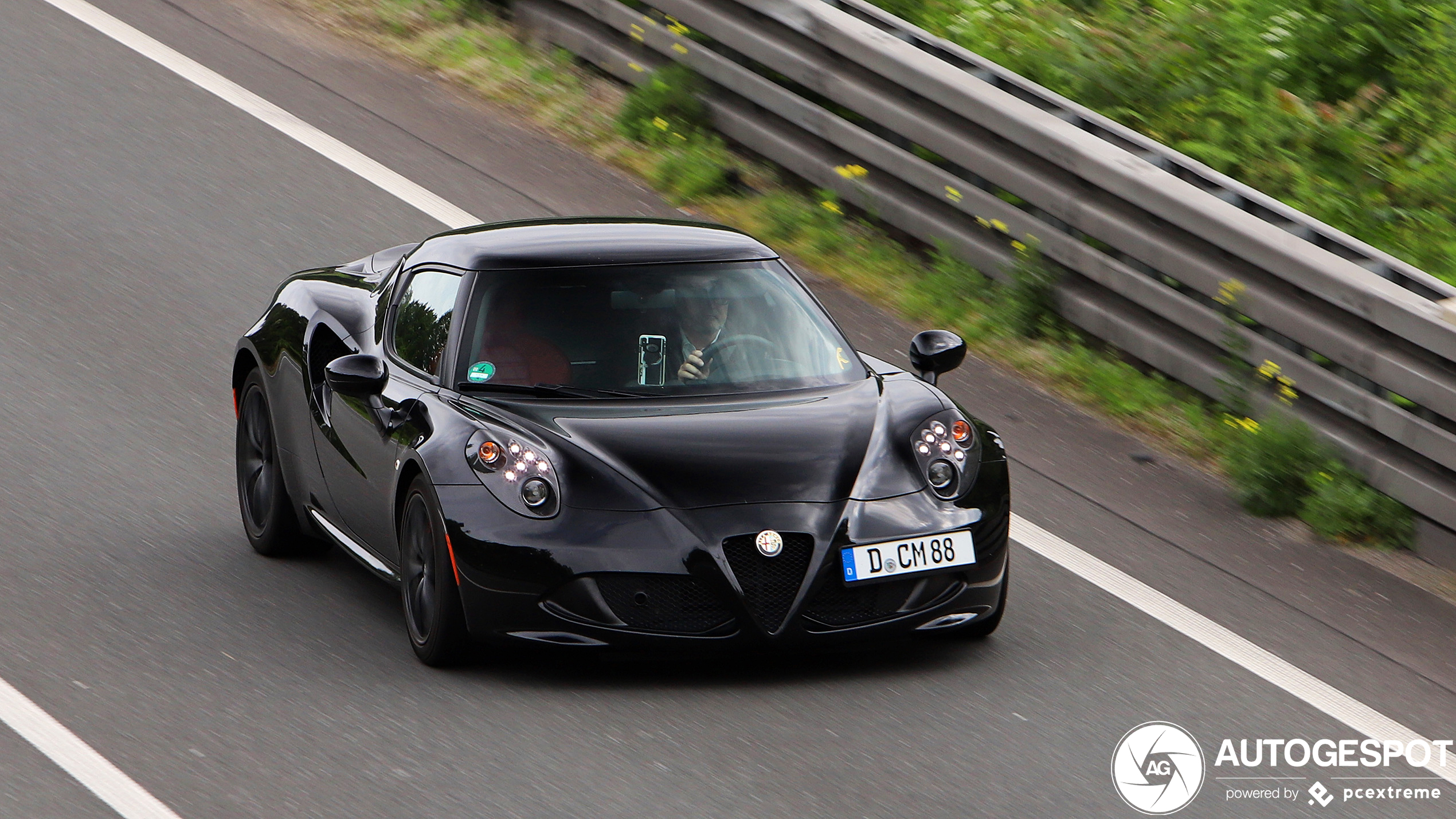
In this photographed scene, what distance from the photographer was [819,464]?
6660 millimetres

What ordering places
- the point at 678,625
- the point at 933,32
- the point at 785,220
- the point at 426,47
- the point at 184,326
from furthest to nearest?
the point at 426,47 < the point at 933,32 < the point at 785,220 < the point at 184,326 < the point at 678,625

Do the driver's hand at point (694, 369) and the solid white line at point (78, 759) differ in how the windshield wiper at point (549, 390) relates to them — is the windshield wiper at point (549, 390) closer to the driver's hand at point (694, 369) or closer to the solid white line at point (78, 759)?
the driver's hand at point (694, 369)

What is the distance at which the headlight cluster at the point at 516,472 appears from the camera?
6547 mm

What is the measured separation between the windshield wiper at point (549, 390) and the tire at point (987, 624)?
1.31 m

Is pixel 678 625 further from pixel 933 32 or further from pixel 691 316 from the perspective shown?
pixel 933 32

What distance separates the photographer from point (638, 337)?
24.0 ft

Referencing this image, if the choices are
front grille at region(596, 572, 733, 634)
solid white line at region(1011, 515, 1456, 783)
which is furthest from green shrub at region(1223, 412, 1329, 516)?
front grille at region(596, 572, 733, 634)

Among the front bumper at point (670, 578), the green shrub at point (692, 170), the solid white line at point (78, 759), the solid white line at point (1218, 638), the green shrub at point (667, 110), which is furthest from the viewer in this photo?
the green shrub at point (667, 110)

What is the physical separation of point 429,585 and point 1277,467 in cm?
378

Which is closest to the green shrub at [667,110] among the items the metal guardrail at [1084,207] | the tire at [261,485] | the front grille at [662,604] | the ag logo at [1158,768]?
the metal guardrail at [1084,207]

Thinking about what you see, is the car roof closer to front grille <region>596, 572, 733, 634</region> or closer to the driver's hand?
the driver's hand

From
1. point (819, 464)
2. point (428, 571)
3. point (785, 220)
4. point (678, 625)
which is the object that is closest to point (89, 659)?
point (428, 571)

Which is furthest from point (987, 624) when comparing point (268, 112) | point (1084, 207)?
point (268, 112)

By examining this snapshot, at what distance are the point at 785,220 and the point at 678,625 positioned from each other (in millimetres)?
5556
